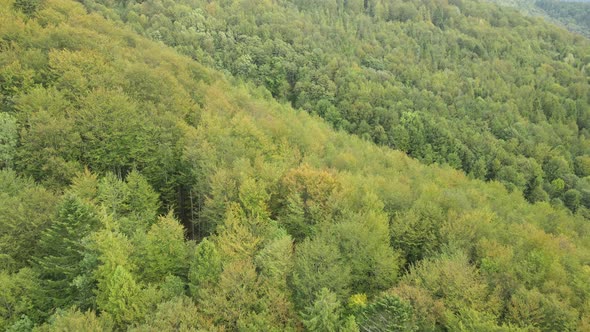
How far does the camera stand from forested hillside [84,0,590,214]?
117m

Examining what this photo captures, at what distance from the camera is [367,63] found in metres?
159

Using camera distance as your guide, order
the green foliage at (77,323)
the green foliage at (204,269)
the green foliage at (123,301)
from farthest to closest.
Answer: the green foliage at (204,269) < the green foliage at (123,301) < the green foliage at (77,323)

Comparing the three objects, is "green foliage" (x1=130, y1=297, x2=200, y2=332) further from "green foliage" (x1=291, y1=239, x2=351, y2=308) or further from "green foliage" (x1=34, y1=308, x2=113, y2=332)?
"green foliage" (x1=291, y1=239, x2=351, y2=308)

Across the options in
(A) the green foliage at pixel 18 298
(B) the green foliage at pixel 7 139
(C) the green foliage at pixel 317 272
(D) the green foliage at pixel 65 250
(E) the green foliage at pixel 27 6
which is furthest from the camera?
(E) the green foliage at pixel 27 6

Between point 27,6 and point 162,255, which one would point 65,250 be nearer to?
point 162,255

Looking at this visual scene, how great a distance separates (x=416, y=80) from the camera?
15275cm

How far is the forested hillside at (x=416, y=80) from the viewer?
11681 centimetres

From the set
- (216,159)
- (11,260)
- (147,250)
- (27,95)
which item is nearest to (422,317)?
(147,250)

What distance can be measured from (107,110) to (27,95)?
29.1 ft

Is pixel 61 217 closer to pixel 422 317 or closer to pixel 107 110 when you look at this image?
pixel 107 110

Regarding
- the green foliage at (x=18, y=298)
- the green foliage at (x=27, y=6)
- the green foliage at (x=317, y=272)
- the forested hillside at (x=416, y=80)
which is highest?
the green foliage at (x=27, y=6)

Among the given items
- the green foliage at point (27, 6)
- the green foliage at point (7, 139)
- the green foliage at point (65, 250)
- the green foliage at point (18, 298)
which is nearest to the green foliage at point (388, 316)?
the green foliage at point (65, 250)

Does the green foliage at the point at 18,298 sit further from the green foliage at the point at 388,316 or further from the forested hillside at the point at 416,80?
the forested hillside at the point at 416,80

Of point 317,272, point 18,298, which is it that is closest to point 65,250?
point 18,298
